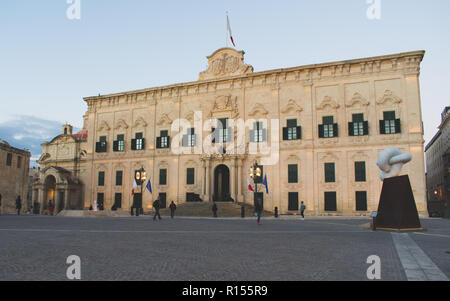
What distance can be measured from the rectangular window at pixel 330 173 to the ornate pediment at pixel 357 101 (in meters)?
5.38

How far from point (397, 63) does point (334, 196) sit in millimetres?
12092

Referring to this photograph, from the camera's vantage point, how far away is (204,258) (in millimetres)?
7113

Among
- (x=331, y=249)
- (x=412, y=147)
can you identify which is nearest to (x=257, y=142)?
(x=412, y=147)

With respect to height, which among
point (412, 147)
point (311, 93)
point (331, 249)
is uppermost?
point (311, 93)

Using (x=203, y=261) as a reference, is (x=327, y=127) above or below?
above

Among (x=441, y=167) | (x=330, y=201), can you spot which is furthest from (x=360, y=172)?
(x=441, y=167)

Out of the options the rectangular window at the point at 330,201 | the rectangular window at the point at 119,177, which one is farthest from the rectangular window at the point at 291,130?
the rectangular window at the point at 119,177

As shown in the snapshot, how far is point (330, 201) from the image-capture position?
30.1 m

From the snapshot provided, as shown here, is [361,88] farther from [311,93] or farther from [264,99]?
[264,99]

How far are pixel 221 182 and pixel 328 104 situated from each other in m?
12.4

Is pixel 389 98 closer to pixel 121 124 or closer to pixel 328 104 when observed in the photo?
pixel 328 104

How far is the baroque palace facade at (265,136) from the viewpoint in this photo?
1153 inches

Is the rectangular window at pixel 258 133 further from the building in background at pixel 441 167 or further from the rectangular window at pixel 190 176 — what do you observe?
the building in background at pixel 441 167

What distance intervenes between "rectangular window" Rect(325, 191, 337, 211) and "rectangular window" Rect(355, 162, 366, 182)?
7.56 ft
